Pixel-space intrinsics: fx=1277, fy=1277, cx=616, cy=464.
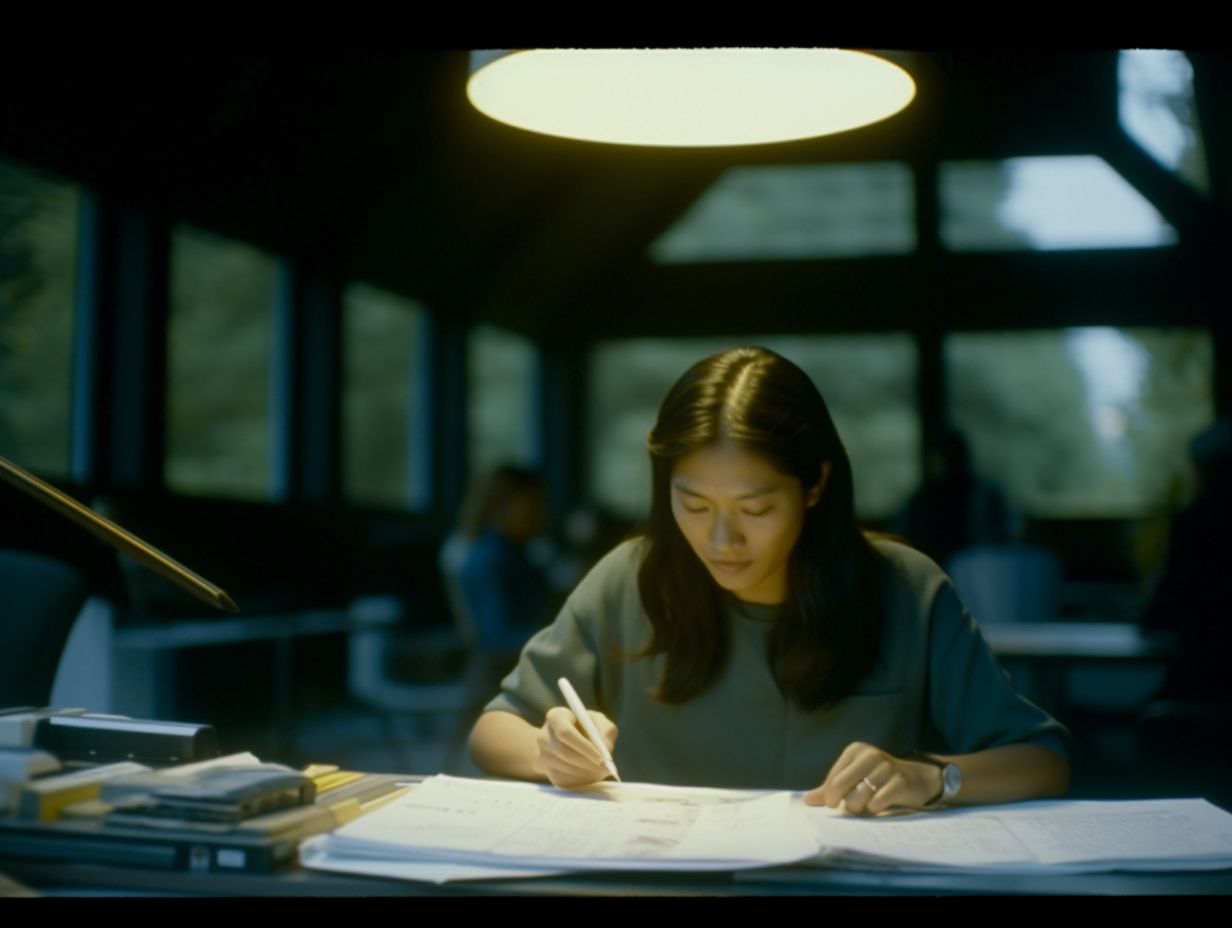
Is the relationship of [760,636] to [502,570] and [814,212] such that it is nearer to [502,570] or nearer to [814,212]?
[502,570]

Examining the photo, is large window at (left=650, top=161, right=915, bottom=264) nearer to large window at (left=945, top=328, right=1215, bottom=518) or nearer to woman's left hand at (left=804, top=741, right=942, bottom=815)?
large window at (left=945, top=328, right=1215, bottom=518)

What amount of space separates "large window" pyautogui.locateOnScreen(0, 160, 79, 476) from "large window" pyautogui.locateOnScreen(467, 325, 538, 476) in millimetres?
3433

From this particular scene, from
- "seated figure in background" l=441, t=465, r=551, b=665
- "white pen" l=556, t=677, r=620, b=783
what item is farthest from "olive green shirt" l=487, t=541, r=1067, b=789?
"seated figure in background" l=441, t=465, r=551, b=665

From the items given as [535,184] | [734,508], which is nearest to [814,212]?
[535,184]

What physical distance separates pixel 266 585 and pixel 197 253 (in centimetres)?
140

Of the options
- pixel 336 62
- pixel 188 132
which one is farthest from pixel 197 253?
pixel 336 62

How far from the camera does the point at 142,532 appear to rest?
449cm

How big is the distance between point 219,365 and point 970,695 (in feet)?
13.9

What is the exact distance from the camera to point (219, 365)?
5203 millimetres

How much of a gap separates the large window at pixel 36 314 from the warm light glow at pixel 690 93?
9.43 feet

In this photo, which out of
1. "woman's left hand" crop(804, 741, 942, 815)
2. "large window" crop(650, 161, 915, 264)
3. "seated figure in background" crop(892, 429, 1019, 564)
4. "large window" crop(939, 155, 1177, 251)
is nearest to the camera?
"woman's left hand" crop(804, 741, 942, 815)

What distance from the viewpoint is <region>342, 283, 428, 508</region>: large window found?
6324 mm

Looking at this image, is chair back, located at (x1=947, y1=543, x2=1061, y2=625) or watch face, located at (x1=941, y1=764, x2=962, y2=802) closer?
watch face, located at (x1=941, y1=764, x2=962, y2=802)

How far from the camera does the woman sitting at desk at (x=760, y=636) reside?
61.7 inches
